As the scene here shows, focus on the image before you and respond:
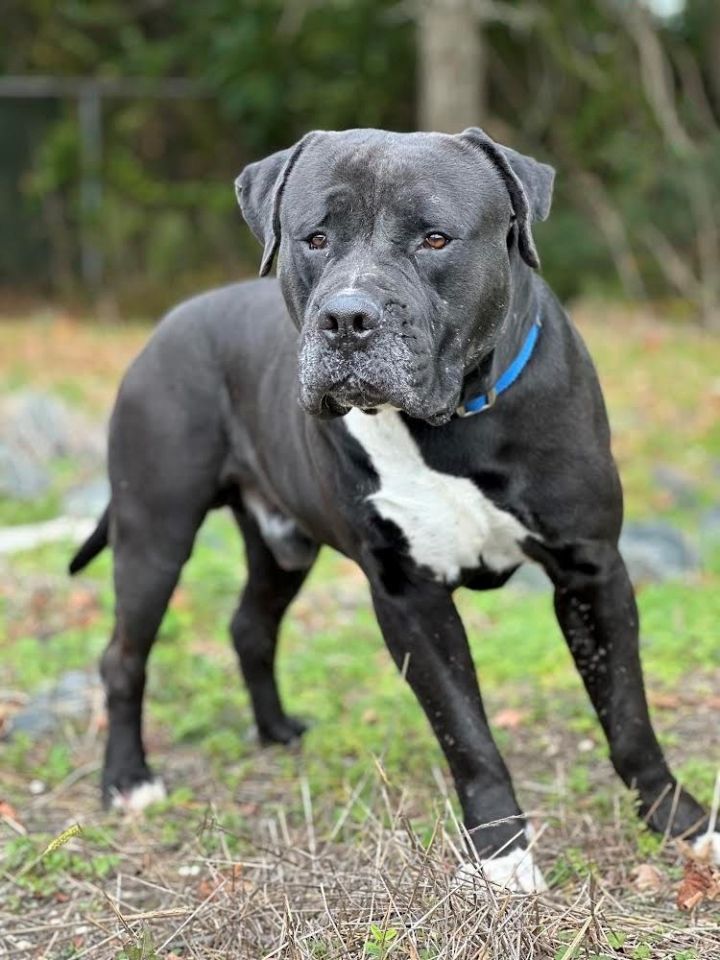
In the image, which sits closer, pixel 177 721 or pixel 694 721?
pixel 694 721

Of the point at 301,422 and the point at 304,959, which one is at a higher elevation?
the point at 301,422

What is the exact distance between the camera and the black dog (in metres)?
3.36

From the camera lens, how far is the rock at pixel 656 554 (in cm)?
675

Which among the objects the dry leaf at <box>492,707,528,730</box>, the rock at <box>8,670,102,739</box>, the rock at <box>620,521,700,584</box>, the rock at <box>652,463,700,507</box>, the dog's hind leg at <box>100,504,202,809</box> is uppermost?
the dog's hind leg at <box>100,504,202,809</box>

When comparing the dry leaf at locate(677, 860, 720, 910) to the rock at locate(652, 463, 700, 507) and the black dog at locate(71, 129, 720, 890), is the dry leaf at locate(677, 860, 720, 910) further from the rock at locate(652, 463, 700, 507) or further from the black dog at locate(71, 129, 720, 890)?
the rock at locate(652, 463, 700, 507)

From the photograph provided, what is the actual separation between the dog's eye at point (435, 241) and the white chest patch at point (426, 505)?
1.41 feet

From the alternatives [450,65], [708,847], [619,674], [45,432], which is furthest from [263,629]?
[450,65]

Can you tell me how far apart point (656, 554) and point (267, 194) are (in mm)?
3611

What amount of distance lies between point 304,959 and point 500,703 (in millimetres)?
2448

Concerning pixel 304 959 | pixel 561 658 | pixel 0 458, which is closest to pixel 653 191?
pixel 0 458

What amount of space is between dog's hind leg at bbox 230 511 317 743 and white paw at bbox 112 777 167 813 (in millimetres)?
559

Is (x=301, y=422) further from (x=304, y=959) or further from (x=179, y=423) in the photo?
(x=304, y=959)

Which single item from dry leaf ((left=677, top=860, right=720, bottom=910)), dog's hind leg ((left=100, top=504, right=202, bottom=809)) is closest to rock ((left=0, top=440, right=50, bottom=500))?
dog's hind leg ((left=100, top=504, right=202, bottom=809))

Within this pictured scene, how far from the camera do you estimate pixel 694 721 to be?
193 inches
